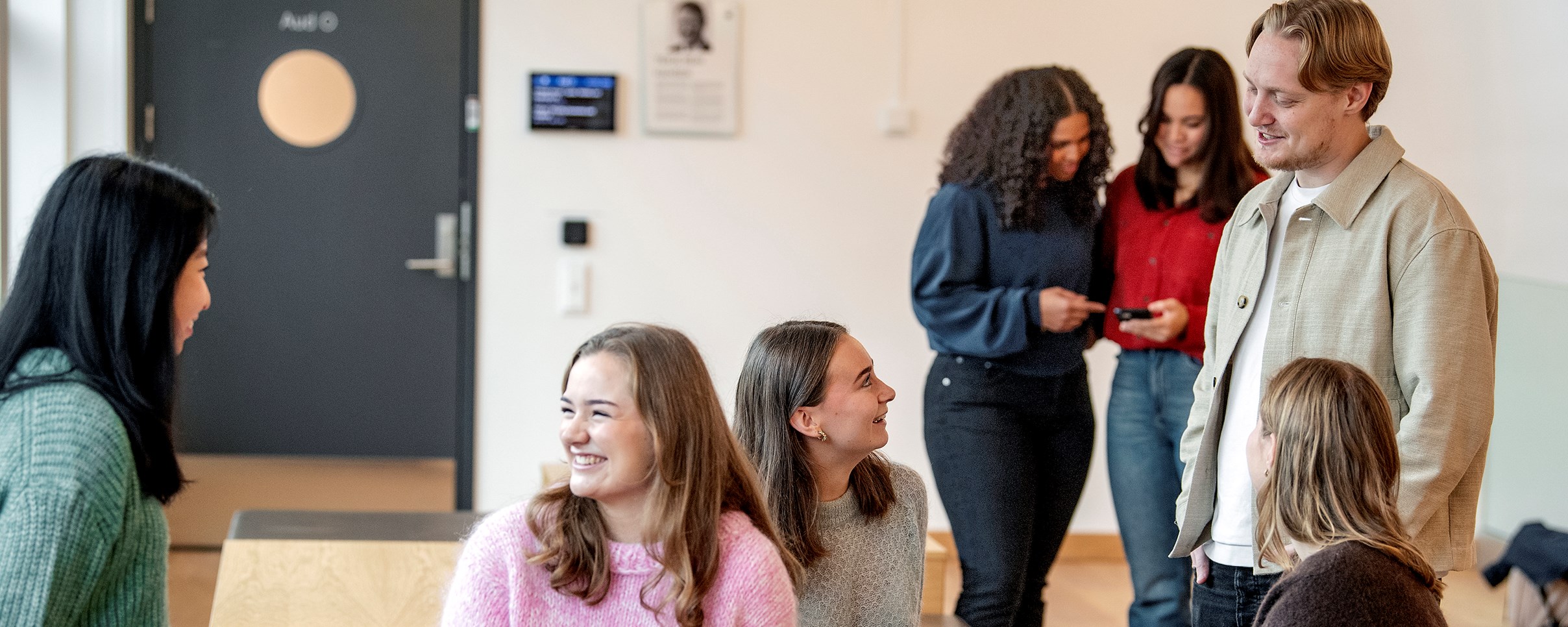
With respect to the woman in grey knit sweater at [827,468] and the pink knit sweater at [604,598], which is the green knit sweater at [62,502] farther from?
the woman in grey knit sweater at [827,468]

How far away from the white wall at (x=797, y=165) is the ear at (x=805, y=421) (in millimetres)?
2438

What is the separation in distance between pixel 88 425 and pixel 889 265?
3.22 m

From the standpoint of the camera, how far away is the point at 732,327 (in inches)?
172

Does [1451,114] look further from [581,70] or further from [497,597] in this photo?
[497,597]

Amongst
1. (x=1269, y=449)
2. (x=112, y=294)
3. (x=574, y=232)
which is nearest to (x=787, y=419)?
(x=1269, y=449)

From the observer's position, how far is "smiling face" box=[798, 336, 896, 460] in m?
1.78

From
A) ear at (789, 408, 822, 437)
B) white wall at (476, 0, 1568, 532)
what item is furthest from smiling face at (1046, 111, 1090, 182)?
white wall at (476, 0, 1568, 532)

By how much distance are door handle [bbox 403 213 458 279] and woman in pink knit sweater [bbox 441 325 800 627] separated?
288cm

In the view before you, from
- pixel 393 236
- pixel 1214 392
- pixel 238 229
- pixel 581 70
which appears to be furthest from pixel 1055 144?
pixel 238 229

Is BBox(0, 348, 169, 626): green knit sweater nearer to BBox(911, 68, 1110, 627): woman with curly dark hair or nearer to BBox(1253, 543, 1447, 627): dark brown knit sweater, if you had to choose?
BBox(1253, 543, 1447, 627): dark brown knit sweater

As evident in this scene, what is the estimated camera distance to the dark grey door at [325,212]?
4.17 metres

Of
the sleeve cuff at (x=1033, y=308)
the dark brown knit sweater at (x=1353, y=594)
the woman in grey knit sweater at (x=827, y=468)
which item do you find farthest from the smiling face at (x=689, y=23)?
the dark brown knit sweater at (x=1353, y=594)

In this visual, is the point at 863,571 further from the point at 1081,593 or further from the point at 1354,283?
the point at 1081,593

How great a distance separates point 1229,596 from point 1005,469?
590 mm
